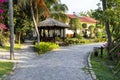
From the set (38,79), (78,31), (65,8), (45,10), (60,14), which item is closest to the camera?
(38,79)

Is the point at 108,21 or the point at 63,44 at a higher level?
the point at 108,21

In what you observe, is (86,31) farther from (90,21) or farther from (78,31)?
(90,21)

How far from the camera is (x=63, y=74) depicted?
12.7 m

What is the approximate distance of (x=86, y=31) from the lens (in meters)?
62.8

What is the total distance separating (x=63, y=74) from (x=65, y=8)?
36.8 meters

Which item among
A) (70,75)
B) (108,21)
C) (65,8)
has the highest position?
(65,8)

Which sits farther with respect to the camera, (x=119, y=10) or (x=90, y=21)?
(x=90, y=21)

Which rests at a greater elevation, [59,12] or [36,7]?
[59,12]

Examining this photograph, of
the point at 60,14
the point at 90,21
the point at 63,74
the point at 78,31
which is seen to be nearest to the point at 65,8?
the point at 60,14

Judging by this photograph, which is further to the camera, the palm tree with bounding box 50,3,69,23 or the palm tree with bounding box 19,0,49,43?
the palm tree with bounding box 50,3,69,23

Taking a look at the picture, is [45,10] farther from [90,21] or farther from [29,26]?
[90,21]

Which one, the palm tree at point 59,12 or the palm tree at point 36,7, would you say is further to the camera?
the palm tree at point 59,12

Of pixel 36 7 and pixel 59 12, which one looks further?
pixel 59 12

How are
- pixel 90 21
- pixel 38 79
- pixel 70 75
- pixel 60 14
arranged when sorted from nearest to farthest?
1. pixel 38 79
2. pixel 70 75
3. pixel 60 14
4. pixel 90 21
